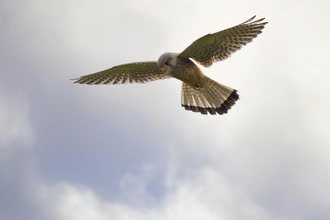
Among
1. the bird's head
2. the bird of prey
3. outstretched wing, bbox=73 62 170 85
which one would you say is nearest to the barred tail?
the bird of prey

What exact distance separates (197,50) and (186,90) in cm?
144

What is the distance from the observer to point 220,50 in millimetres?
6402

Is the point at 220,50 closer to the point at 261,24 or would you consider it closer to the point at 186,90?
the point at 261,24

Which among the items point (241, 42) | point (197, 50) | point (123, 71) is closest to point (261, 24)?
point (241, 42)

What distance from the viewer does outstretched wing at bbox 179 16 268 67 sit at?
19.5 ft

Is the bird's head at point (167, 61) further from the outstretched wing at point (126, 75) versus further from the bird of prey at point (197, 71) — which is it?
the outstretched wing at point (126, 75)

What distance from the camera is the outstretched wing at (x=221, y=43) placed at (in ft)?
19.5

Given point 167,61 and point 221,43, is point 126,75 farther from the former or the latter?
point 221,43

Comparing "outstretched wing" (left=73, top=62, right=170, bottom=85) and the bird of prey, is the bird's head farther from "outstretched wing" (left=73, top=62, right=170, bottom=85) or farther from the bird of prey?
"outstretched wing" (left=73, top=62, right=170, bottom=85)

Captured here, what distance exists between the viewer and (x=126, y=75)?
7688 mm

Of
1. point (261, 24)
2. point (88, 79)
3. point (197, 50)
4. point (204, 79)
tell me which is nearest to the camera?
point (261, 24)

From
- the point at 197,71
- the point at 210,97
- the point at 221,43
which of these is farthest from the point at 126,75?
the point at 221,43

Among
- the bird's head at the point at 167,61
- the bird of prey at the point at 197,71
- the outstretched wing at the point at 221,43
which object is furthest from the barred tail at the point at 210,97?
the bird's head at the point at 167,61

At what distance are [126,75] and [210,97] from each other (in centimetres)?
225
